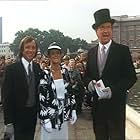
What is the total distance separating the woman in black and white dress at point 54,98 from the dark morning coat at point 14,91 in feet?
0.73

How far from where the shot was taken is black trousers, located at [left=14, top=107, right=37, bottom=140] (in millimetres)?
4738

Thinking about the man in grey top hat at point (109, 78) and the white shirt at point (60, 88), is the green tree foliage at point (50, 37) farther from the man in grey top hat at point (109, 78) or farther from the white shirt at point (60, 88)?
the man in grey top hat at point (109, 78)

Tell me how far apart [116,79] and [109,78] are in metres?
0.08

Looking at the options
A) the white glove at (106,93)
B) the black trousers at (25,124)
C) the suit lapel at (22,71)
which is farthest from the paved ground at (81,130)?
the white glove at (106,93)

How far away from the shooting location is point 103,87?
436cm

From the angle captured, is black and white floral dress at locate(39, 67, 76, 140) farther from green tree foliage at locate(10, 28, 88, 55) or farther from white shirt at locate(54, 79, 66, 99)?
green tree foliage at locate(10, 28, 88, 55)

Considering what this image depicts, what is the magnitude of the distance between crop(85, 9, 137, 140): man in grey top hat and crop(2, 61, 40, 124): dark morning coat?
0.77 meters

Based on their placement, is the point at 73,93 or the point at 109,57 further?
the point at 73,93

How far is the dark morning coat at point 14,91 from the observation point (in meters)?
4.70

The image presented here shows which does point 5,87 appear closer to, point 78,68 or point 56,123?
point 56,123

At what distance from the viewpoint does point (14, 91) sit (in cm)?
474

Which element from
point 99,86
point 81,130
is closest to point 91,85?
point 99,86

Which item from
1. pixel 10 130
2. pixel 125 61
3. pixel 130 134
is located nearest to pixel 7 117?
pixel 10 130

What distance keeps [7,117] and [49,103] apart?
0.50 metres
